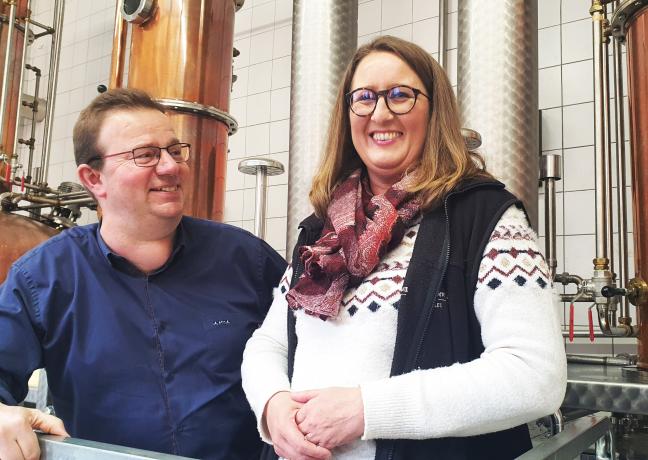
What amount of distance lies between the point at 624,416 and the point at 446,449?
3.35ft

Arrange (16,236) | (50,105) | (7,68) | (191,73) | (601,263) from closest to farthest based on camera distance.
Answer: (601,263)
(191,73)
(16,236)
(7,68)
(50,105)

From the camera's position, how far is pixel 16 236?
2666 millimetres

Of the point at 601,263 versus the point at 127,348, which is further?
the point at 601,263

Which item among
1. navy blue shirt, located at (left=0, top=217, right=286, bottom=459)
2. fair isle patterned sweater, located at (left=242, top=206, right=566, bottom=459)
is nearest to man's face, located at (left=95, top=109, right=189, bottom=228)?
navy blue shirt, located at (left=0, top=217, right=286, bottom=459)

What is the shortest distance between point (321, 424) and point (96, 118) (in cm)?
100

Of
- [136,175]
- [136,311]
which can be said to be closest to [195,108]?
[136,175]

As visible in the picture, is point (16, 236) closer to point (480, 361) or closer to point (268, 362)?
point (268, 362)

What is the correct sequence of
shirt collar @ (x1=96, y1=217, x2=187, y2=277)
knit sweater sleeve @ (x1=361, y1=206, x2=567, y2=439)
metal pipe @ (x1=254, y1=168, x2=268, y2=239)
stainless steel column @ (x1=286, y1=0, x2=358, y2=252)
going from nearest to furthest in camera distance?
1. knit sweater sleeve @ (x1=361, y1=206, x2=567, y2=439)
2. shirt collar @ (x1=96, y1=217, x2=187, y2=277)
3. stainless steel column @ (x1=286, y1=0, x2=358, y2=252)
4. metal pipe @ (x1=254, y1=168, x2=268, y2=239)

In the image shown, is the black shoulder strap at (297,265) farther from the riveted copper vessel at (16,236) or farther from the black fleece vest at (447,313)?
the riveted copper vessel at (16,236)

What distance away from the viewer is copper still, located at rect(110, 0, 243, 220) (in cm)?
225

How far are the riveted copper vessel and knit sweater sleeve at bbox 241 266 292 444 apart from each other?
1.77m

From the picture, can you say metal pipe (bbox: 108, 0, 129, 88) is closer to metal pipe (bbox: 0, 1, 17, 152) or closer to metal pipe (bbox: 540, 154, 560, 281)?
→ metal pipe (bbox: 0, 1, 17, 152)

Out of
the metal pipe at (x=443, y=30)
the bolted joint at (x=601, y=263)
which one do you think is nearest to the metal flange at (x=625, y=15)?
the bolted joint at (x=601, y=263)

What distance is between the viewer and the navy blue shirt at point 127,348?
1.36 metres
